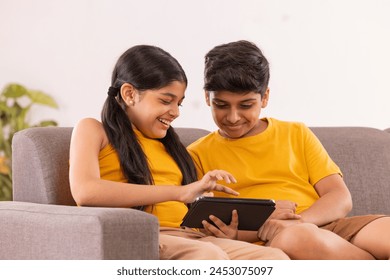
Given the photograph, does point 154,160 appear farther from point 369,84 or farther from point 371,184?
point 369,84

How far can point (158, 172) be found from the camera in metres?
2.12

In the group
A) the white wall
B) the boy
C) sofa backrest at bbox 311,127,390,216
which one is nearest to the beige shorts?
the boy

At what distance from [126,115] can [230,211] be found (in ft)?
1.50

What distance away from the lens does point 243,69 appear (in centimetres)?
219

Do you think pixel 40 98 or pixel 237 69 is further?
pixel 40 98

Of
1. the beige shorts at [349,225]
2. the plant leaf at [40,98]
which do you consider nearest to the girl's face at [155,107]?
the beige shorts at [349,225]

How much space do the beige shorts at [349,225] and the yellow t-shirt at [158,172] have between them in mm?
433

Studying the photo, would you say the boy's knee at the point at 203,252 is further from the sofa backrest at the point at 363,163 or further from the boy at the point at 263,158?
the sofa backrest at the point at 363,163

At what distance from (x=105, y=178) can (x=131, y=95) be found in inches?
10.7

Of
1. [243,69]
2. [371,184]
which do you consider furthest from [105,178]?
[371,184]

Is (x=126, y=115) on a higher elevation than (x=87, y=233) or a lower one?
higher

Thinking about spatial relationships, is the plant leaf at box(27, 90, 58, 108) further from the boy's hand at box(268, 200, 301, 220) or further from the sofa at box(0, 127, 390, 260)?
the boy's hand at box(268, 200, 301, 220)

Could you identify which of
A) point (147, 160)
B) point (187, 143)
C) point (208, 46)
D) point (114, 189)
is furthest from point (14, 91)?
point (114, 189)

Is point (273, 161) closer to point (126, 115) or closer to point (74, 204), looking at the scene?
point (126, 115)
